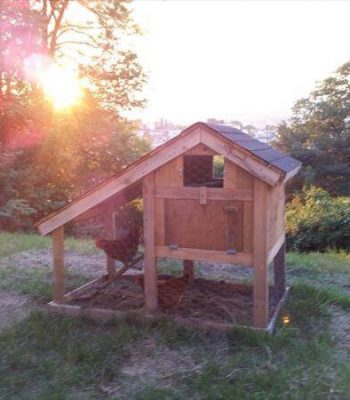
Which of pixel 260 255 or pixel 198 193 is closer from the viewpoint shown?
pixel 260 255

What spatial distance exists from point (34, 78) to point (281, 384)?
1363 centimetres

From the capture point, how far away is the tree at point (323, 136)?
83.3 feet

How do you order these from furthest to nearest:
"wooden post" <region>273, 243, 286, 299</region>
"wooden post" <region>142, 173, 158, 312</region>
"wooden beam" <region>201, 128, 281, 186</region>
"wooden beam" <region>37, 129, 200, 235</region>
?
"wooden post" <region>273, 243, 286, 299</region>, "wooden post" <region>142, 173, 158, 312</region>, "wooden beam" <region>37, 129, 200, 235</region>, "wooden beam" <region>201, 128, 281, 186</region>

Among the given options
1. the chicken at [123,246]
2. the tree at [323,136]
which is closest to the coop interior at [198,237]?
the chicken at [123,246]

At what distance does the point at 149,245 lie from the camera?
16.1 feet

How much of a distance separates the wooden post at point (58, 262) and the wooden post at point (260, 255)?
1.90 meters

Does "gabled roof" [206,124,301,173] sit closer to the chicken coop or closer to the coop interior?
the chicken coop

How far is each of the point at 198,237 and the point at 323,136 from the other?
22556mm

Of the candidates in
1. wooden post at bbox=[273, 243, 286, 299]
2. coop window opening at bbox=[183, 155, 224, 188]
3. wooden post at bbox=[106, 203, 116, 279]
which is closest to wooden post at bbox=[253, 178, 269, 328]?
wooden post at bbox=[273, 243, 286, 299]

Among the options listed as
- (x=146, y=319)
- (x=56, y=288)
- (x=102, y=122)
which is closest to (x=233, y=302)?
(x=146, y=319)

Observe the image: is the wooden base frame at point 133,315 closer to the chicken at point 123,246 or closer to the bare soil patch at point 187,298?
the bare soil patch at point 187,298

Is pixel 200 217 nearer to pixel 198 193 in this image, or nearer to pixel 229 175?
pixel 198 193

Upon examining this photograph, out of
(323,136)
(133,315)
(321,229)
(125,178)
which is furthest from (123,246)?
(323,136)

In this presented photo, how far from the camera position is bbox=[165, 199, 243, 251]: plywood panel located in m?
4.64
